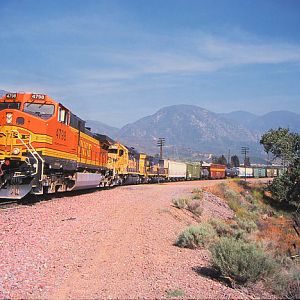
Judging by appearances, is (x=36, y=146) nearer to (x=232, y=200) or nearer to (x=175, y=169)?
(x=232, y=200)

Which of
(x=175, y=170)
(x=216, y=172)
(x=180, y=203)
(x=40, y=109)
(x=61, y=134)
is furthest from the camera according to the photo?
(x=216, y=172)

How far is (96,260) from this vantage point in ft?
27.2

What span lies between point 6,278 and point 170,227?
736cm

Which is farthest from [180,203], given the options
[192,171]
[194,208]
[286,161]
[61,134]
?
→ [192,171]

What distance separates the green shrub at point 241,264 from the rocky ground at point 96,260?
1.03ft

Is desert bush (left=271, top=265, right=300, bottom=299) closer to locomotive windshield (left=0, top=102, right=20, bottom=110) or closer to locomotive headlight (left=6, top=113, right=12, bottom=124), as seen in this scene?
locomotive headlight (left=6, top=113, right=12, bottom=124)

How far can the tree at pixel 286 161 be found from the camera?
45.5 m

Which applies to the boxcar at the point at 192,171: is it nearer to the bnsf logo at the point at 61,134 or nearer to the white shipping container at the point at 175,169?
the white shipping container at the point at 175,169

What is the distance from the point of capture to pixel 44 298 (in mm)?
6062

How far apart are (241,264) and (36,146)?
432 inches

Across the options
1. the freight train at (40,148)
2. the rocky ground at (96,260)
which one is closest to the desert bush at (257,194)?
the freight train at (40,148)

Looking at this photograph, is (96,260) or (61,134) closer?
(96,260)

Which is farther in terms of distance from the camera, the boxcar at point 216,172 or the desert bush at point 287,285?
the boxcar at point 216,172

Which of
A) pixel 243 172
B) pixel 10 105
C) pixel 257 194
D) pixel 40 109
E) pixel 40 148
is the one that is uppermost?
pixel 10 105
